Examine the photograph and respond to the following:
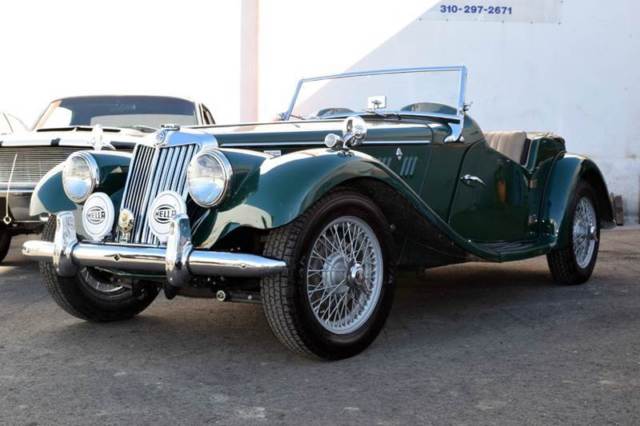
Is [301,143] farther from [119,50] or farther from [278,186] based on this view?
[119,50]

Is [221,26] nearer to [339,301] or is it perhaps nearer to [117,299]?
[117,299]

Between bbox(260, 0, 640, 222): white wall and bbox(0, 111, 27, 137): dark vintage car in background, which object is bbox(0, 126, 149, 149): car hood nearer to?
bbox(0, 111, 27, 137): dark vintage car in background

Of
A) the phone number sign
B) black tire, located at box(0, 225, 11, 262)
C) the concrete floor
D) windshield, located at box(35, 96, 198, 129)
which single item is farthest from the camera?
the phone number sign

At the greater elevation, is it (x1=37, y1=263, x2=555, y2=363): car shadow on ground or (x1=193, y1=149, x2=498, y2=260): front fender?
(x1=193, y1=149, x2=498, y2=260): front fender

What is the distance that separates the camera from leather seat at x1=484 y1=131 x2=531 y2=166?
19.8ft

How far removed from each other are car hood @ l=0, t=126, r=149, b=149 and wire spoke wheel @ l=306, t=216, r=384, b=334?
2.70m

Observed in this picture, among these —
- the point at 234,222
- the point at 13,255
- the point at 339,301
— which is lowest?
the point at 13,255

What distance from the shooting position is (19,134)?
6.96m

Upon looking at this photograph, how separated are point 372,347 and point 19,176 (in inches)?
143

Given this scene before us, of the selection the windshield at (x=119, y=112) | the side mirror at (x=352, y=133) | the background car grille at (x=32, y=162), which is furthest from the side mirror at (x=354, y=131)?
the windshield at (x=119, y=112)

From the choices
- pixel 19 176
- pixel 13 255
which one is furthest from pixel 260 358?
pixel 13 255

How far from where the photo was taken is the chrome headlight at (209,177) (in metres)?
3.81

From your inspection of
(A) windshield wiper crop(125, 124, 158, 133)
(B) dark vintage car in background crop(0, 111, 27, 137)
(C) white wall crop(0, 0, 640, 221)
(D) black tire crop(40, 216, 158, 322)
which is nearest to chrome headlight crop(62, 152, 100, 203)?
(D) black tire crop(40, 216, 158, 322)

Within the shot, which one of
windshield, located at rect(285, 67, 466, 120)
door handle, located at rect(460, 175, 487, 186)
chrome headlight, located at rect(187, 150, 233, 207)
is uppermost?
windshield, located at rect(285, 67, 466, 120)
